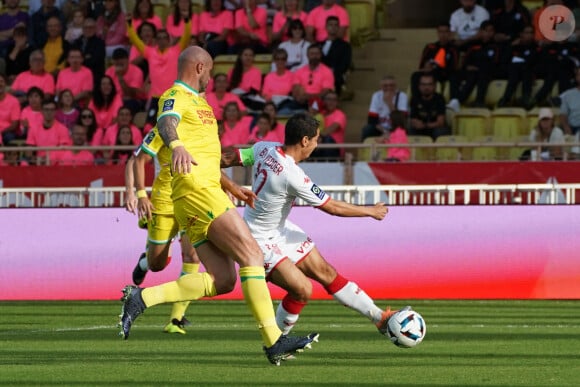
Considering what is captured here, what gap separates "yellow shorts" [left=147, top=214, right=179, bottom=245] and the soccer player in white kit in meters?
1.60

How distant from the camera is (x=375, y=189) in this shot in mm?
17656

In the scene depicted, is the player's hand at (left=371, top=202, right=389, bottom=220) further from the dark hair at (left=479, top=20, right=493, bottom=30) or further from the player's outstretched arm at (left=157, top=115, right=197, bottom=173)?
the dark hair at (left=479, top=20, right=493, bottom=30)

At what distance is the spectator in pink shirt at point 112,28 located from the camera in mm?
25094

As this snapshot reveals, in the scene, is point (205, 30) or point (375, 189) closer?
point (375, 189)

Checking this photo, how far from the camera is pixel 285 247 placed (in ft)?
36.9

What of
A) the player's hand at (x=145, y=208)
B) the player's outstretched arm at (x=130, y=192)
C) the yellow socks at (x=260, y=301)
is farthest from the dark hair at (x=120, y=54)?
the yellow socks at (x=260, y=301)

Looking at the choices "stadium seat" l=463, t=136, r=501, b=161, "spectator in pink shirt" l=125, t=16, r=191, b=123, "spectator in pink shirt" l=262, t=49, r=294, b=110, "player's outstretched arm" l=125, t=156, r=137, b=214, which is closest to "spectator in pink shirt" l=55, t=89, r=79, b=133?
"spectator in pink shirt" l=125, t=16, r=191, b=123

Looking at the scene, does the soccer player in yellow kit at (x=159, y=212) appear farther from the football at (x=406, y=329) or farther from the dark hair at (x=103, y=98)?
the dark hair at (x=103, y=98)

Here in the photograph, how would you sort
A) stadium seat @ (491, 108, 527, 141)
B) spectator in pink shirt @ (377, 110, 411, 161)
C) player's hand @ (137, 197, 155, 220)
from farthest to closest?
stadium seat @ (491, 108, 527, 141) → spectator in pink shirt @ (377, 110, 411, 161) → player's hand @ (137, 197, 155, 220)

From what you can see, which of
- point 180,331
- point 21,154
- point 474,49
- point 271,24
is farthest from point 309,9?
point 180,331

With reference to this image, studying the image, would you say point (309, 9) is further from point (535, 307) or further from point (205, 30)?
point (535, 307)

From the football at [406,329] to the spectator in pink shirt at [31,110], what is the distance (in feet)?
41.2

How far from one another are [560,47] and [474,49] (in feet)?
4.24

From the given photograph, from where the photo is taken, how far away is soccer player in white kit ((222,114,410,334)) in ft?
35.7
